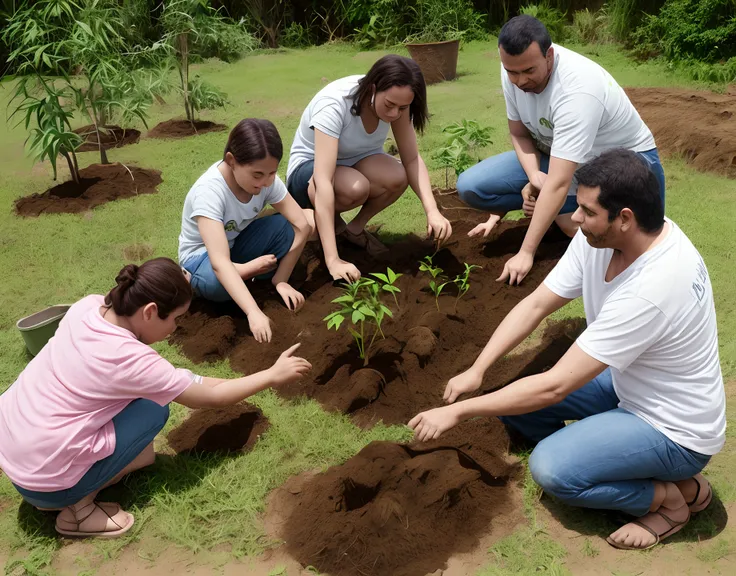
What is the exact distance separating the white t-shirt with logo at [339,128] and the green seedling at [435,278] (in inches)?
31.0

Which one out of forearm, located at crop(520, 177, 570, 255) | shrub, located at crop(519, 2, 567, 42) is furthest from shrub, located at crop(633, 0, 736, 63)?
forearm, located at crop(520, 177, 570, 255)

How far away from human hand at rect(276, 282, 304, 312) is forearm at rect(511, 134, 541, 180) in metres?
1.55

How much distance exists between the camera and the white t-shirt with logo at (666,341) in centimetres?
226

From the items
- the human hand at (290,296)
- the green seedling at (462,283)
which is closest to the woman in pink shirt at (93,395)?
the human hand at (290,296)

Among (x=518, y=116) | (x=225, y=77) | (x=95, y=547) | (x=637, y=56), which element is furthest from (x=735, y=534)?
(x=225, y=77)

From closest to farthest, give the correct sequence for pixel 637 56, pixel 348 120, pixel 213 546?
pixel 213 546 < pixel 348 120 < pixel 637 56

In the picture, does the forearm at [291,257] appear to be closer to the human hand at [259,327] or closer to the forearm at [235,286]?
the forearm at [235,286]

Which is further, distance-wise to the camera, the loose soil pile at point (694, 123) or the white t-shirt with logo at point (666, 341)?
the loose soil pile at point (694, 123)

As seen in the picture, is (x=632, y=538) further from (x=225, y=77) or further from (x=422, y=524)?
(x=225, y=77)

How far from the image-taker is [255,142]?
3.48 m

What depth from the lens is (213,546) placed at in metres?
2.61

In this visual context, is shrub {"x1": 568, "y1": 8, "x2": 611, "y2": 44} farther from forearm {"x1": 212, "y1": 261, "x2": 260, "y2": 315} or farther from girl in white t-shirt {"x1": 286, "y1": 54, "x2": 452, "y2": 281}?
forearm {"x1": 212, "y1": 261, "x2": 260, "y2": 315}

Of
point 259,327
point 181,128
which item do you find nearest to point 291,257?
point 259,327

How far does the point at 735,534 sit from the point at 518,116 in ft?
8.60
